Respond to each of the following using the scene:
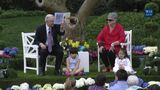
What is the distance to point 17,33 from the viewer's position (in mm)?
21922

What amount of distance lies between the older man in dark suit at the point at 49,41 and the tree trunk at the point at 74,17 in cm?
287

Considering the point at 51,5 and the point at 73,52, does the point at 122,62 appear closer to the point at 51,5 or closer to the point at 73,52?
the point at 73,52

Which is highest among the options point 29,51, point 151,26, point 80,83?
point 151,26

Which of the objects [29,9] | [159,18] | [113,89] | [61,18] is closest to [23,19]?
[29,9]

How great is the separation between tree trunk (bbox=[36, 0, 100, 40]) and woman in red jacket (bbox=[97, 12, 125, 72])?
104 inches

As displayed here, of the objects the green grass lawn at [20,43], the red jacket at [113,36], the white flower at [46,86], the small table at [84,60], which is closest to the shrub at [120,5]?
the green grass lawn at [20,43]

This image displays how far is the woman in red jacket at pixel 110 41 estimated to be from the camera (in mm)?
11484

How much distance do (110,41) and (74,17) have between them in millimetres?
3273

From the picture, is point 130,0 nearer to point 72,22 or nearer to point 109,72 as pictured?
point 72,22

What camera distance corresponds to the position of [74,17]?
1475 centimetres

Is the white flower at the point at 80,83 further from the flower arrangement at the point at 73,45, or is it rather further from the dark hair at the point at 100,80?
the flower arrangement at the point at 73,45

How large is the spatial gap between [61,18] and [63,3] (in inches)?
170

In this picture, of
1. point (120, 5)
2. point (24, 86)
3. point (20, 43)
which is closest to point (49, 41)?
point (24, 86)

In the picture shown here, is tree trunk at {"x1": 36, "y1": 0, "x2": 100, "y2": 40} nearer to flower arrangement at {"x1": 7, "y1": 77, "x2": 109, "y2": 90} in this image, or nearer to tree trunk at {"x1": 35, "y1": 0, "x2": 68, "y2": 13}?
tree trunk at {"x1": 35, "y1": 0, "x2": 68, "y2": 13}
